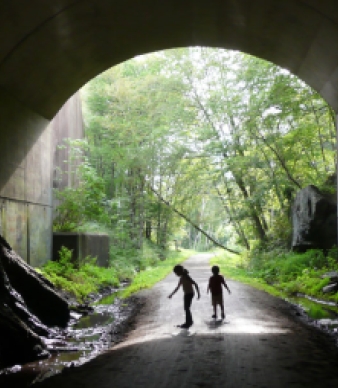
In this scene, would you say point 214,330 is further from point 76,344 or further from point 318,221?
point 318,221

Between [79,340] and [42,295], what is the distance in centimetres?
135

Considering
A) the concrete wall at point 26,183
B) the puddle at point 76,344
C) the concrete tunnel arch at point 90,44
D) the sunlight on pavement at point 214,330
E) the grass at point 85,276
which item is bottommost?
the puddle at point 76,344

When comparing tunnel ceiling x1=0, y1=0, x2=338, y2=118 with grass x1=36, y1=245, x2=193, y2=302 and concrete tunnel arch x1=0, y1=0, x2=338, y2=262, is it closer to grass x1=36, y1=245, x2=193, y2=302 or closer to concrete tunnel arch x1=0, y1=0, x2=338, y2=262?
concrete tunnel arch x1=0, y1=0, x2=338, y2=262

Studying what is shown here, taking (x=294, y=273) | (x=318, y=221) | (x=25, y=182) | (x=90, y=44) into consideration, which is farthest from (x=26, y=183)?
(x=318, y=221)

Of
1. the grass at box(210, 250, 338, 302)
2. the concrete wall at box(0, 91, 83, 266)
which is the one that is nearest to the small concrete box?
the concrete wall at box(0, 91, 83, 266)

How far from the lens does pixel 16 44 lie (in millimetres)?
8867

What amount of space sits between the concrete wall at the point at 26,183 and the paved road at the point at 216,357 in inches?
147

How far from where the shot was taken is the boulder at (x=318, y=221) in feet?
57.0

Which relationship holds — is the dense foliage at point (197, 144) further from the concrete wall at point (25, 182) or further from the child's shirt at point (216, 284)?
the child's shirt at point (216, 284)

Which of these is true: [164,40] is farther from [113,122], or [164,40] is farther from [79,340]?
[113,122]

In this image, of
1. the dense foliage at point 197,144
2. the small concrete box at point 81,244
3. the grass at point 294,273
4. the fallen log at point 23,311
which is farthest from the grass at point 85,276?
the grass at point 294,273

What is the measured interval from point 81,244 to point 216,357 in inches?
371

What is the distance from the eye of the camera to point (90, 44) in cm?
1048

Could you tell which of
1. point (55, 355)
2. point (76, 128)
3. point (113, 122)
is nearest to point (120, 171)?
point (113, 122)
